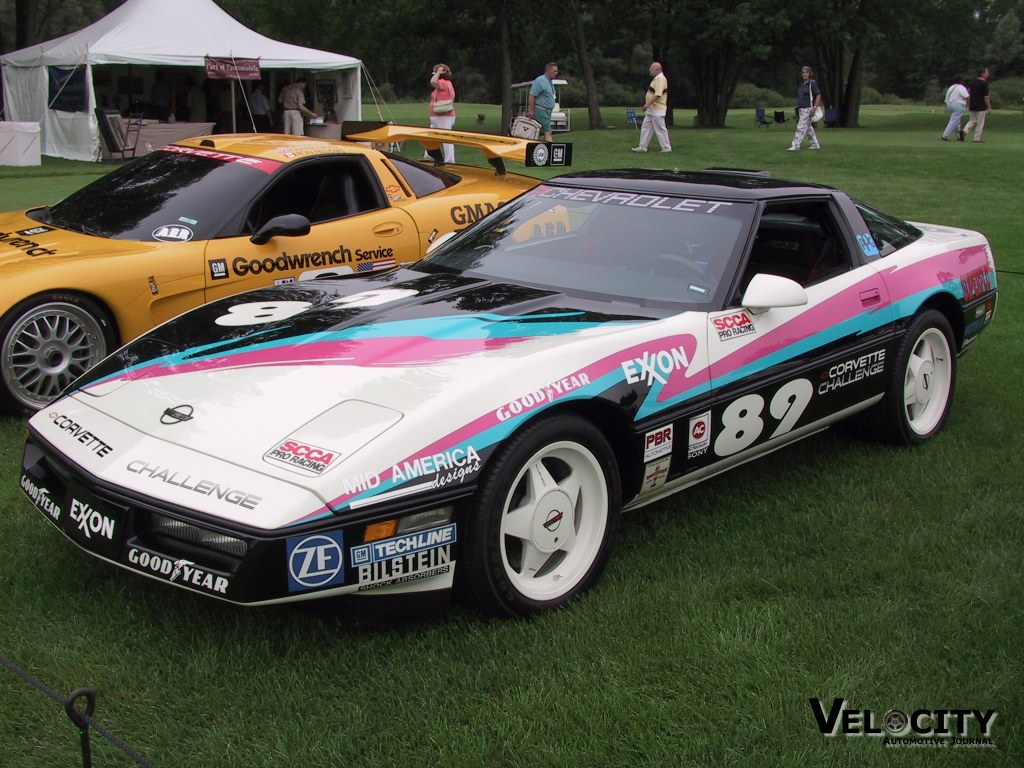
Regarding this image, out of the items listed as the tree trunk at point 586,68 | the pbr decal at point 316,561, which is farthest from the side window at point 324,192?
the tree trunk at point 586,68

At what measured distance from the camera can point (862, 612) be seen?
3254mm

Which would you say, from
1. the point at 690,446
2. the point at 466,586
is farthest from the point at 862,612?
the point at 466,586

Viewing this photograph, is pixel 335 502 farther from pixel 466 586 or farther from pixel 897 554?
pixel 897 554

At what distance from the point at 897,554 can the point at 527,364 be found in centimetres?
→ 157

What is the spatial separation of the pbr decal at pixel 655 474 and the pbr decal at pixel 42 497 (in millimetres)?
1863

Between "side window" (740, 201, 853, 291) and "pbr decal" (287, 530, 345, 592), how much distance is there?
230cm

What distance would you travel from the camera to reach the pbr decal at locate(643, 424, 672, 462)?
3445 millimetres

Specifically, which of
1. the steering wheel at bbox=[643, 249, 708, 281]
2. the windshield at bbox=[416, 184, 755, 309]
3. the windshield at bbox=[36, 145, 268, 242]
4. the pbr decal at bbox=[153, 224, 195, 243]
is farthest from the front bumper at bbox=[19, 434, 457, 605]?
the windshield at bbox=[36, 145, 268, 242]

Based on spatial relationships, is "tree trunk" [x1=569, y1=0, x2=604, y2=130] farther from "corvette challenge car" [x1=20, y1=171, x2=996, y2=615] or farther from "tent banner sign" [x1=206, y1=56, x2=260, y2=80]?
"corvette challenge car" [x1=20, y1=171, x2=996, y2=615]

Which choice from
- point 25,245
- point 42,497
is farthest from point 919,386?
point 25,245

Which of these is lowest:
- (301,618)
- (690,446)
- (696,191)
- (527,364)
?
(301,618)

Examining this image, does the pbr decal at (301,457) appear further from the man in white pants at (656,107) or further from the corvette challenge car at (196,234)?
the man in white pants at (656,107)

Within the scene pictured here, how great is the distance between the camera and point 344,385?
312cm

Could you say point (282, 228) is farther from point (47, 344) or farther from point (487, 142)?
point (487, 142)
